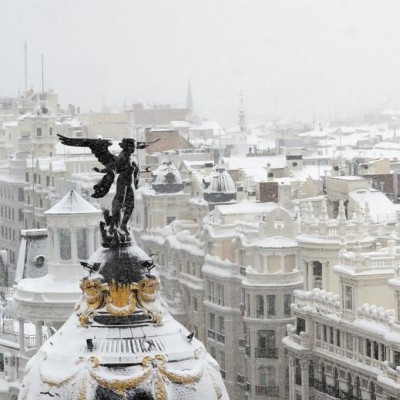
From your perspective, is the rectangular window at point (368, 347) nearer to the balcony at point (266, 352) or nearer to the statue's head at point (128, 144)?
the balcony at point (266, 352)

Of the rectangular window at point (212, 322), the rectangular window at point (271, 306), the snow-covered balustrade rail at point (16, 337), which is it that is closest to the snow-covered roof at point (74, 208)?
the snow-covered balustrade rail at point (16, 337)

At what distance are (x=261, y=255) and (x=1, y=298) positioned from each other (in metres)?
7.67

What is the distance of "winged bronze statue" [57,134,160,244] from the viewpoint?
9289mm

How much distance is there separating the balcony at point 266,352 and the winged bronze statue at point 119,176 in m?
33.7

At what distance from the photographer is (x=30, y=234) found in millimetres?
37312

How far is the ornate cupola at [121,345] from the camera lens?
881cm

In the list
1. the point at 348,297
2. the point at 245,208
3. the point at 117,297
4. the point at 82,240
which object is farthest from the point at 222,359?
the point at 117,297

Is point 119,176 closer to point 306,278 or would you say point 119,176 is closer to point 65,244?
point 65,244

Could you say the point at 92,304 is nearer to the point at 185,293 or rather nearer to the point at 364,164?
the point at 185,293

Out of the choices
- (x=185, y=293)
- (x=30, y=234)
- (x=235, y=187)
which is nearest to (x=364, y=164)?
(x=235, y=187)

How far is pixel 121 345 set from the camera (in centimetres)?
896

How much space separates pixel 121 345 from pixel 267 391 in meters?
34.4

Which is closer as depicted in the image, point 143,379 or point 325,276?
point 143,379

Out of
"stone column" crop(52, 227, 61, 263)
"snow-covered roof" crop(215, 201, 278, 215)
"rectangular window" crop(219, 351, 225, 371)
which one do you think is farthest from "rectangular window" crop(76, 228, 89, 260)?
"snow-covered roof" crop(215, 201, 278, 215)
